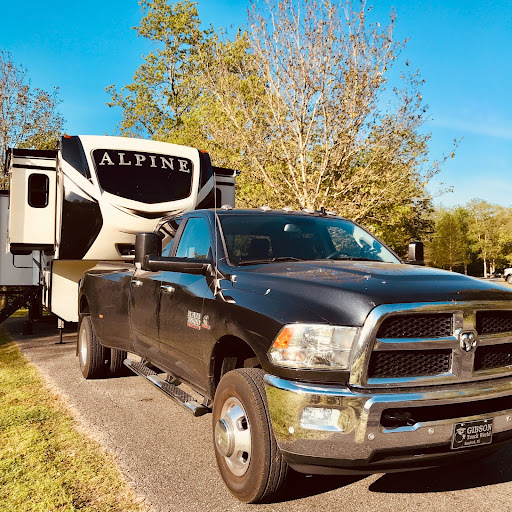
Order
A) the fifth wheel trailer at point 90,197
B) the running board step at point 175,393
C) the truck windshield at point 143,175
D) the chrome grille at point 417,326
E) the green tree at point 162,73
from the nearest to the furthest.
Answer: the chrome grille at point 417,326 < the running board step at point 175,393 < the fifth wheel trailer at point 90,197 < the truck windshield at point 143,175 < the green tree at point 162,73

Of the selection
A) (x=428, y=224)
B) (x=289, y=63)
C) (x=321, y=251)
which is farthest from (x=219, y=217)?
(x=428, y=224)

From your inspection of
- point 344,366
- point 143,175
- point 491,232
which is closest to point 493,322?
point 344,366

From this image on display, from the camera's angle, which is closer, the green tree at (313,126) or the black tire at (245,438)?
the black tire at (245,438)

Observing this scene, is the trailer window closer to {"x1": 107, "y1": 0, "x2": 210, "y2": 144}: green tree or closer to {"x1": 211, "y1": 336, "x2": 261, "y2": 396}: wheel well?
{"x1": 211, "y1": 336, "x2": 261, "y2": 396}: wheel well

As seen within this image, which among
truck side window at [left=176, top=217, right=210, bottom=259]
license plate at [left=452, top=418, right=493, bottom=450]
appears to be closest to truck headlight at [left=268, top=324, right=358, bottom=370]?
license plate at [left=452, top=418, right=493, bottom=450]

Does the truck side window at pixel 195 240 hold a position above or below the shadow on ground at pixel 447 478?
above

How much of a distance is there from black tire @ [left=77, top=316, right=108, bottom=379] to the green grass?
2.71ft

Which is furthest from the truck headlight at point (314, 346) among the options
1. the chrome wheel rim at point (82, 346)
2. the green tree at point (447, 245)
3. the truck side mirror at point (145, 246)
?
the green tree at point (447, 245)

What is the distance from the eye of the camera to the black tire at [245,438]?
325cm

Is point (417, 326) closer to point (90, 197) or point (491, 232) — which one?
point (90, 197)

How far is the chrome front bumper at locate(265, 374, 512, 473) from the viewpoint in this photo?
2.93 m

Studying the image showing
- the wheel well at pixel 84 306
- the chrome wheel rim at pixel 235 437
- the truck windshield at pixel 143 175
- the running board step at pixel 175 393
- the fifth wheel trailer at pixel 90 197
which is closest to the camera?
the chrome wheel rim at pixel 235 437

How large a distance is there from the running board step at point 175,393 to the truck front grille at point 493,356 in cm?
199

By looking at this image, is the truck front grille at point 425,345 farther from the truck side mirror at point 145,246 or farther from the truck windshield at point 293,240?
the truck side mirror at point 145,246
